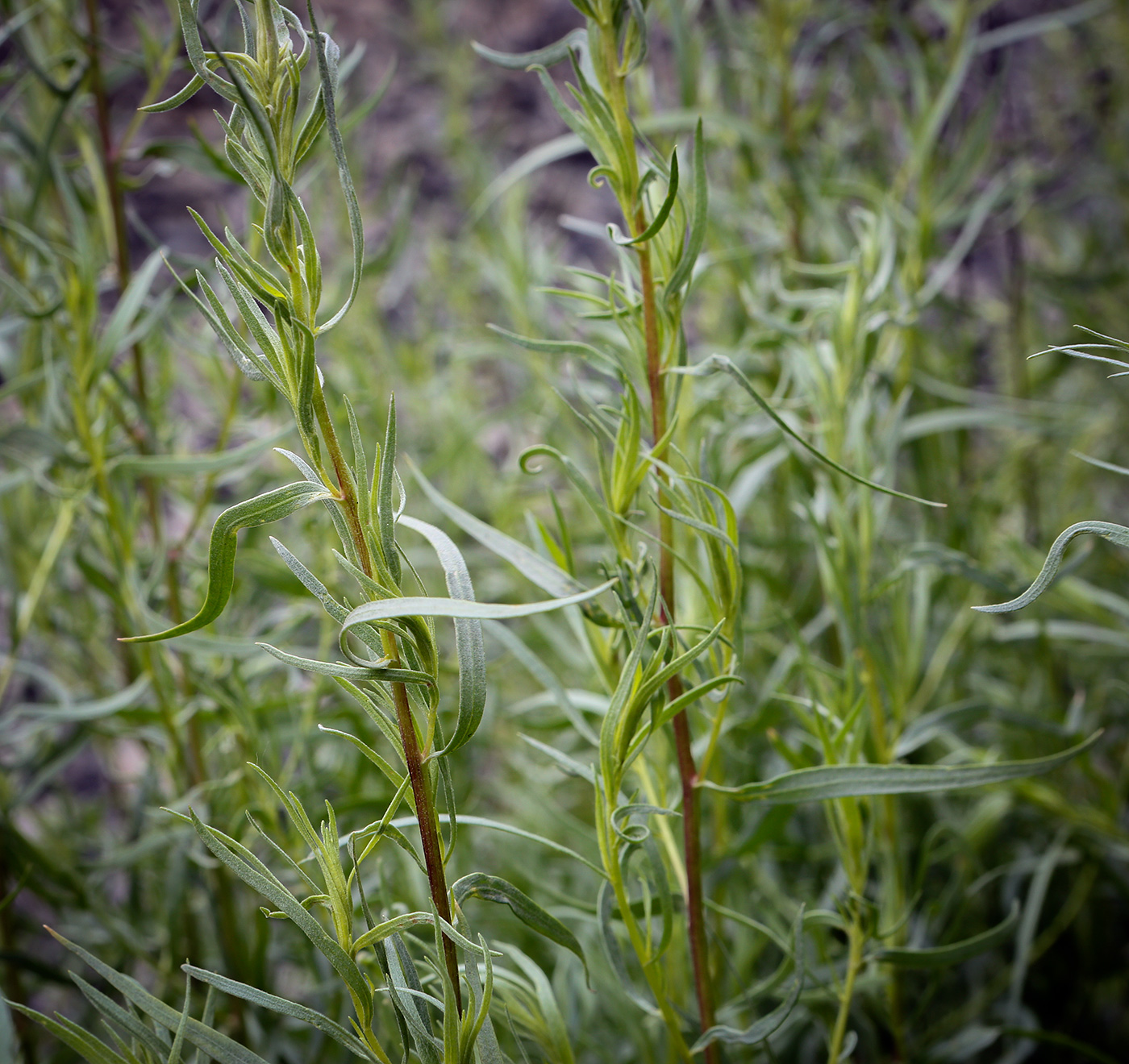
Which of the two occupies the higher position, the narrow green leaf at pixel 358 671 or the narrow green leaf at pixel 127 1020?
the narrow green leaf at pixel 358 671

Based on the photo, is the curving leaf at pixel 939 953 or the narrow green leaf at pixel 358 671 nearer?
the narrow green leaf at pixel 358 671

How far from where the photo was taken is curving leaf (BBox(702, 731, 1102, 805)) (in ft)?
0.85

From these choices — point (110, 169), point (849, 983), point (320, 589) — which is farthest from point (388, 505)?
point (110, 169)

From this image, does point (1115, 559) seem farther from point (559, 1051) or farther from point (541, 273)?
point (559, 1051)

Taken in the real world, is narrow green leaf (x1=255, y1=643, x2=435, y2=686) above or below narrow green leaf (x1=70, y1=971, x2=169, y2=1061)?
above

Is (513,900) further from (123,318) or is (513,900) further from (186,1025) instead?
(123,318)

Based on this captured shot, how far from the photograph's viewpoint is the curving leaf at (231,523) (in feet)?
0.65

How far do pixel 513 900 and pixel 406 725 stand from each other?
0.20 ft

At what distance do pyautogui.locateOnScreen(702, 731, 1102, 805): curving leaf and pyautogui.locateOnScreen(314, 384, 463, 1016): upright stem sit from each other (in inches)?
3.6

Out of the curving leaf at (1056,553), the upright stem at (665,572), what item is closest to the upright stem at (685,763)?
the upright stem at (665,572)

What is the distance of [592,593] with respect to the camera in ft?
0.58

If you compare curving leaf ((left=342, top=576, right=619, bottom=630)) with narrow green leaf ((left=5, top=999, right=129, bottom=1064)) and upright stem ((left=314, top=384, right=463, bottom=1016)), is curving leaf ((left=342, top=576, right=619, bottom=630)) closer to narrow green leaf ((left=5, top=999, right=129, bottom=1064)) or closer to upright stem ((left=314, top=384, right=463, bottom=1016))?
upright stem ((left=314, top=384, right=463, bottom=1016))

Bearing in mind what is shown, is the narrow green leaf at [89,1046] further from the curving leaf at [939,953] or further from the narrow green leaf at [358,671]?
the curving leaf at [939,953]

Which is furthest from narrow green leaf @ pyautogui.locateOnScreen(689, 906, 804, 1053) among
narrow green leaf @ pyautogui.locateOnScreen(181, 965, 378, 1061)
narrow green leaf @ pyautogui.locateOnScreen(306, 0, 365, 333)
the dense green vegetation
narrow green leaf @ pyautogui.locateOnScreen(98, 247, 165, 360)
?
narrow green leaf @ pyautogui.locateOnScreen(98, 247, 165, 360)
